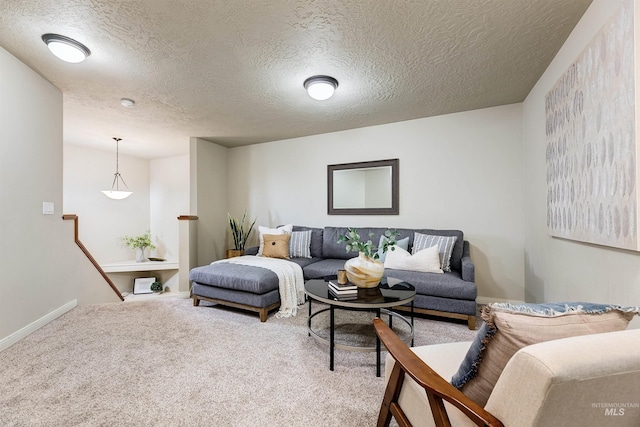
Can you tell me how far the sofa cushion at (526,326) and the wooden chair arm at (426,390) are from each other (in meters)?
0.13

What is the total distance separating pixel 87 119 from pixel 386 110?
3931 mm

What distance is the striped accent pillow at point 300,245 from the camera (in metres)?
3.86

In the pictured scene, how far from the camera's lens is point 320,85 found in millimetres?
2494

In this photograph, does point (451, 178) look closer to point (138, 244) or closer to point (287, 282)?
point (287, 282)

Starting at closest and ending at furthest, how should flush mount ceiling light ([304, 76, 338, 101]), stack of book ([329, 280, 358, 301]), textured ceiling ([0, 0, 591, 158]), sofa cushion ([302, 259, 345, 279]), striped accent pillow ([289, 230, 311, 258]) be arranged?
textured ceiling ([0, 0, 591, 158])
stack of book ([329, 280, 358, 301])
flush mount ceiling light ([304, 76, 338, 101])
sofa cushion ([302, 259, 345, 279])
striped accent pillow ([289, 230, 311, 258])

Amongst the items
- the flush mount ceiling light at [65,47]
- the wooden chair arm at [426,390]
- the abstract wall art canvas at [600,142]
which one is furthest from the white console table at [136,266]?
the abstract wall art canvas at [600,142]

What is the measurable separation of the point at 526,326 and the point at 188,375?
1.98m

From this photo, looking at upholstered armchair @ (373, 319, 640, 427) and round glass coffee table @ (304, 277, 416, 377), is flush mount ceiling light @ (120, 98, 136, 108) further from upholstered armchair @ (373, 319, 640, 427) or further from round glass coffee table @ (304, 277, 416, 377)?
upholstered armchair @ (373, 319, 640, 427)

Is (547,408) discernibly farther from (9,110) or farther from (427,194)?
(9,110)

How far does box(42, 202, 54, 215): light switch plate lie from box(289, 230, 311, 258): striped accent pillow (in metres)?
2.64

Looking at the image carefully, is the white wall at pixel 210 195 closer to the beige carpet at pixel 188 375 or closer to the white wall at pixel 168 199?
the white wall at pixel 168 199

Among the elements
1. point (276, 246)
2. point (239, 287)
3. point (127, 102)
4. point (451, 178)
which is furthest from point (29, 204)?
point (451, 178)

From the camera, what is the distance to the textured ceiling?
1690 millimetres

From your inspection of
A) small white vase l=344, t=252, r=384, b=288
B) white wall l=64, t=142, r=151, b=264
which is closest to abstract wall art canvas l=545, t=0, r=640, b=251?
small white vase l=344, t=252, r=384, b=288
